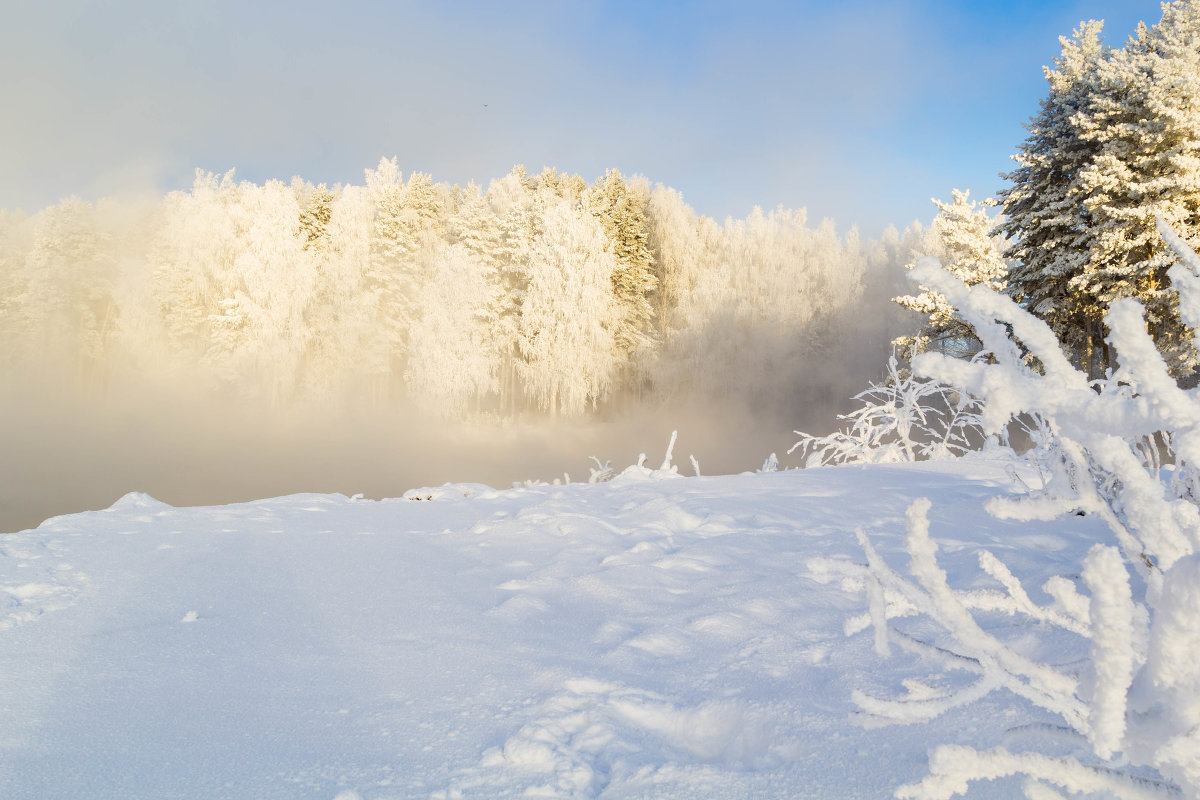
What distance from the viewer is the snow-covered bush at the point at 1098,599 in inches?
22.0

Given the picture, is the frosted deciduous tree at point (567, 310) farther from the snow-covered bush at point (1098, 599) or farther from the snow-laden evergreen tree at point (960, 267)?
the snow-covered bush at point (1098, 599)

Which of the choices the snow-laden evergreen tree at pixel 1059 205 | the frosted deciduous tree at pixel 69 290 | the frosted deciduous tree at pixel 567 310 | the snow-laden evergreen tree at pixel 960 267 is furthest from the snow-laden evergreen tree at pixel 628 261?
the frosted deciduous tree at pixel 69 290

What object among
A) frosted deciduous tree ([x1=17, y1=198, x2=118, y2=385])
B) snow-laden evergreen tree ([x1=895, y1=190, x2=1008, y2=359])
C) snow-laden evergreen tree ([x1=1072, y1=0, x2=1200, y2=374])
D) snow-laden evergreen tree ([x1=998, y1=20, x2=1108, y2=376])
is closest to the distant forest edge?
frosted deciduous tree ([x1=17, y1=198, x2=118, y2=385])

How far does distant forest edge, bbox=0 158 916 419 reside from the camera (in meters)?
20.3

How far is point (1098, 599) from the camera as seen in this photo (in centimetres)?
56


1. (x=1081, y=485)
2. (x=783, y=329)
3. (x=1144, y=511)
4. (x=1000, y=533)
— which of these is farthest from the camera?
(x=783, y=329)

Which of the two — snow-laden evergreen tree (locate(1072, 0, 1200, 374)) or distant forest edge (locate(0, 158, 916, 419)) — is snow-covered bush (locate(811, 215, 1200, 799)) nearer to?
snow-laden evergreen tree (locate(1072, 0, 1200, 374))

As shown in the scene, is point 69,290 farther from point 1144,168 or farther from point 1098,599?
point 1144,168

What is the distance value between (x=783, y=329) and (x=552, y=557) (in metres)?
23.5

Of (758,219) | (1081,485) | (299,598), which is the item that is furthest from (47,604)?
(758,219)

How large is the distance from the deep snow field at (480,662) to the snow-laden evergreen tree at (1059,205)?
13781 millimetres

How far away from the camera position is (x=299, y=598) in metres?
2.32

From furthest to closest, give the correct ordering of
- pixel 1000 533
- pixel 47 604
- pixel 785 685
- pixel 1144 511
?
pixel 1000 533 → pixel 47 604 → pixel 785 685 → pixel 1144 511

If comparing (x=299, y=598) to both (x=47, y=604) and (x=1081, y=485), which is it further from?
(x=1081, y=485)
